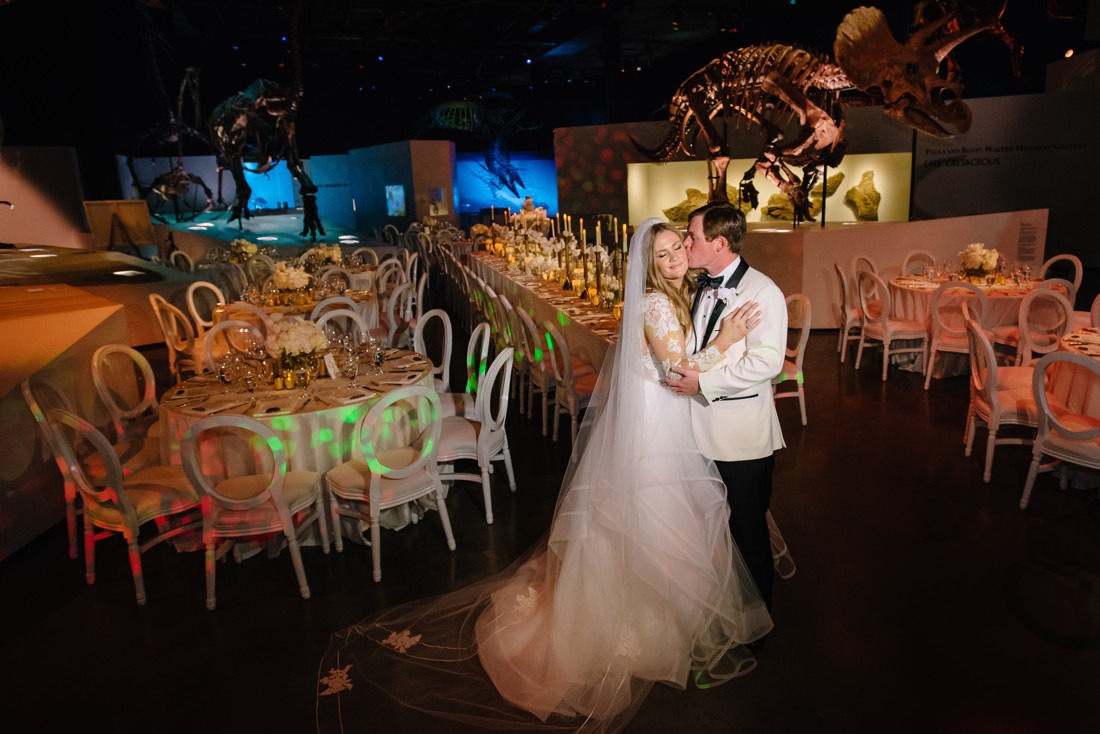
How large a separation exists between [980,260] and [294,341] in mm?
5551

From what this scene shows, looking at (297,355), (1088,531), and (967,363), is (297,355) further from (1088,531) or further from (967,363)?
(967,363)

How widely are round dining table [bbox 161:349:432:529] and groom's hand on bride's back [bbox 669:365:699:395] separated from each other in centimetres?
173

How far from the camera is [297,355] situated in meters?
3.79

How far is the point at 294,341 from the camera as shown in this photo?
3.71 m

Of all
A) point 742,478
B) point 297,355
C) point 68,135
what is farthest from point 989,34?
point 68,135

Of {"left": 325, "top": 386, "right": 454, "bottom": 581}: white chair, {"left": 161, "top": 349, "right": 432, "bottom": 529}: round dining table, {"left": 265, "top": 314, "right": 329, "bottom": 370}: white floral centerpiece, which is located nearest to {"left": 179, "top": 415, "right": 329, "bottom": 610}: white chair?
{"left": 161, "top": 349, "right": 432, "bottom": 529}: round dining table

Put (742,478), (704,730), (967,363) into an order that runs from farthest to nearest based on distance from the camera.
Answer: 1. (967,363)
2. (742,478)
3. (704,730)

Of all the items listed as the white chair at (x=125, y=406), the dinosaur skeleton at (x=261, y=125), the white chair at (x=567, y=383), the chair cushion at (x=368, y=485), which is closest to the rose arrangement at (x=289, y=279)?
the white chair at (x=125, y=406)

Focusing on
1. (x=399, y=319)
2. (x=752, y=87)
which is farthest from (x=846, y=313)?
(x=399, y=319)

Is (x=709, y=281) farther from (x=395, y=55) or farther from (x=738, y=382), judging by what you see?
(x=395, y=55)

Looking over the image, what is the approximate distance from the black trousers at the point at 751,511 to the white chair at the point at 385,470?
1.41m

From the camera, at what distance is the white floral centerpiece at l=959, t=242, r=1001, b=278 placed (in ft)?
19.4

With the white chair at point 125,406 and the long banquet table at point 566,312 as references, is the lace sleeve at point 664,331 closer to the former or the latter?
the long banquet table at point 566,312

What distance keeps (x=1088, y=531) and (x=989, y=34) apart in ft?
18.3
